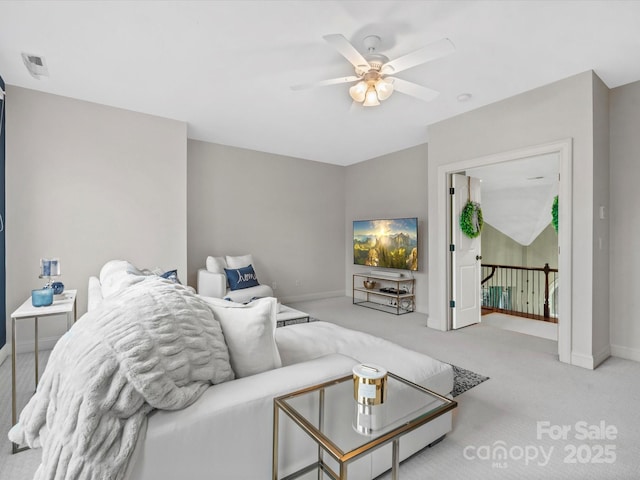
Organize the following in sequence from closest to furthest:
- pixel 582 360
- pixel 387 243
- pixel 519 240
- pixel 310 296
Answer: pixel 582 360, pixel 387 243, pixel 310 296, pixel 519 240

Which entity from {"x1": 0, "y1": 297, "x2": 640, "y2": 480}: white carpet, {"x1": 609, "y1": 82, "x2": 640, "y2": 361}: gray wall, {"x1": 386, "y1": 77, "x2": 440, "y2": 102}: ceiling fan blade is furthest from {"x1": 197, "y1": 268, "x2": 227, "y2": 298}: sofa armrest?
{"x1": 609, "y1": 82, "x2": 640, "y2": 361}: gray wall

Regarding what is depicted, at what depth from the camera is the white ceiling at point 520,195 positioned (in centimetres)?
540

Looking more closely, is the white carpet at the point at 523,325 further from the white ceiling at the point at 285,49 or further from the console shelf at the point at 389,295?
the white ceiling at the point at 285,49

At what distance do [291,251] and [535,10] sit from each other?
462 cm

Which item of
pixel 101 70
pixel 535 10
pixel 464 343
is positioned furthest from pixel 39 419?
pixel 464 343

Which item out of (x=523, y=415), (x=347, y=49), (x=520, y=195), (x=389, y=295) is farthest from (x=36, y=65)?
(x=520, y=195)

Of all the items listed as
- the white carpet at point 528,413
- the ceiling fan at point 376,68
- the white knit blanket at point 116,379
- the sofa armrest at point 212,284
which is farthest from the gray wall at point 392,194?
the white knit blanket at point 116,379

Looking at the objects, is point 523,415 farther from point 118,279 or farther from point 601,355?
point 118,279

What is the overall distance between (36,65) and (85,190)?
4.02 feet

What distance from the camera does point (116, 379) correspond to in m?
1.01

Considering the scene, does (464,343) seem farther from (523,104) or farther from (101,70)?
(101,70)

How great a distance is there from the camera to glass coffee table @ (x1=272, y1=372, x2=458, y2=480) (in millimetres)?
1014

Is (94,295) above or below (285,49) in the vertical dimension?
below

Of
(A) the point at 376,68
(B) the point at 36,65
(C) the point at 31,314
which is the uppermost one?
(B) the point at 36,65
